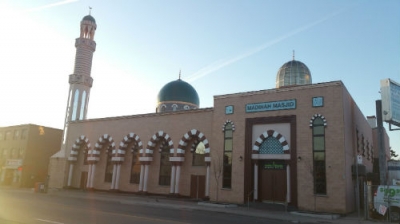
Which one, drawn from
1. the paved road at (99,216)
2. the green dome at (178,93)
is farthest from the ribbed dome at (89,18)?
the paved road at (99,216)

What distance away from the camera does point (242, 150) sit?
26297 mm

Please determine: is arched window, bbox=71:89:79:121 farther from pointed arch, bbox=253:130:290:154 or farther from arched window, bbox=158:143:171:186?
pointed arch, bbox=253:130:290:154

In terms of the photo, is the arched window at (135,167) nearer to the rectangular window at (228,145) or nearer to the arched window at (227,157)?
the arched window at (227,157)

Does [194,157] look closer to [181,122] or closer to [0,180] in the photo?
[181,122]

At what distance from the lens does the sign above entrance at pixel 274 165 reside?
2484cm

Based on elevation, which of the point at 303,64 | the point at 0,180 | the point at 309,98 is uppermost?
the point at 303,64

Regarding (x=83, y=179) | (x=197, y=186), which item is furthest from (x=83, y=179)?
(x=197, y=186)

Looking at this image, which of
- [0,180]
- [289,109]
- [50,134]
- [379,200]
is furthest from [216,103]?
[0,180]

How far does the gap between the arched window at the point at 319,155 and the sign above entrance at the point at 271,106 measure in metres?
2.18

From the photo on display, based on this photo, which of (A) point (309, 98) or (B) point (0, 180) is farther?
(B) point (0, 180)

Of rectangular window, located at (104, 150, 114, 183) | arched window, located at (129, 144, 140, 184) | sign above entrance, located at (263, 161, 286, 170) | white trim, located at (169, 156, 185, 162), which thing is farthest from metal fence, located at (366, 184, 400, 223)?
rectangular window, located at (104, 150, 114, 183)

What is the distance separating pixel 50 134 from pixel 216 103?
32.0 metres

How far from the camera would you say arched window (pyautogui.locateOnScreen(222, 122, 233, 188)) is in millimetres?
26500

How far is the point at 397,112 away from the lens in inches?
840
